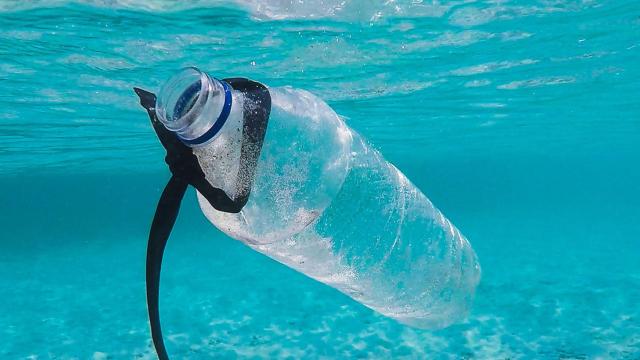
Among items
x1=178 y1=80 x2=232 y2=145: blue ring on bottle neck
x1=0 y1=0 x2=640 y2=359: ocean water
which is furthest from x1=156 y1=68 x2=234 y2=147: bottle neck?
x1=0 y1=0 x2=640 y2=359: ocean water

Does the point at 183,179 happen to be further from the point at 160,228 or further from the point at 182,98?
the point at 182,98

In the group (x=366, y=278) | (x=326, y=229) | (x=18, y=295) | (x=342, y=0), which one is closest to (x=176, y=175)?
(x=326, y=229)

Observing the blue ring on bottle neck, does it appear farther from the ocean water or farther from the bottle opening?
the ocean water

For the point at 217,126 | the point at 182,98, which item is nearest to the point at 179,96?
the point at 182,98

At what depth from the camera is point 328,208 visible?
11.2ft

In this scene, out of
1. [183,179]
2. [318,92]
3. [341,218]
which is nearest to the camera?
[183,179]

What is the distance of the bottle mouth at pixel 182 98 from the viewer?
2031mm

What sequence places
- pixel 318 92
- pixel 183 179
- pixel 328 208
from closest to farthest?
pixel 183 179
pixel 328 208
pixel 318 92

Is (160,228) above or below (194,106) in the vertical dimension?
below

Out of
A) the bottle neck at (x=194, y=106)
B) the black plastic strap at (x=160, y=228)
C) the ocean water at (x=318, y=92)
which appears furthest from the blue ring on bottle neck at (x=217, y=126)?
the ocean water at (x=318, y=92)

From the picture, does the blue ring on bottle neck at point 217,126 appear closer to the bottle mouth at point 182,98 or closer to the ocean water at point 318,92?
the bottle mouth at point 182,98

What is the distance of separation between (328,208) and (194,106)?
61.0 inches

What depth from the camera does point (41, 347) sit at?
11.6 m

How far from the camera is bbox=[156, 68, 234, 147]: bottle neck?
6.68 ft
